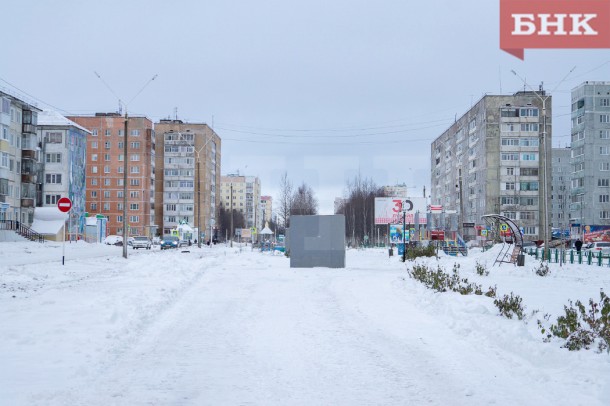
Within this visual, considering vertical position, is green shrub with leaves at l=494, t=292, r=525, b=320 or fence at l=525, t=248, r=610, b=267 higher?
green shrub with leaves at l=494, t=292, r=525, b=320

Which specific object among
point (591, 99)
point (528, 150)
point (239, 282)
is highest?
point (591, 99)

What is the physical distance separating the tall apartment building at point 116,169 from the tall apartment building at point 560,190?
8922cm

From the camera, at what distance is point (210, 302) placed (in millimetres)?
14555

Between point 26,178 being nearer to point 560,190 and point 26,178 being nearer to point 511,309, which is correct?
point 511,309

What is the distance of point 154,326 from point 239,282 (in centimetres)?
999

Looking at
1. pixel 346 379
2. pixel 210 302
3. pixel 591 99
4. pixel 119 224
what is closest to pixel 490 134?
pixel 591 99

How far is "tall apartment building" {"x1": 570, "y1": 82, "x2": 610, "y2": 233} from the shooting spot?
289 ft

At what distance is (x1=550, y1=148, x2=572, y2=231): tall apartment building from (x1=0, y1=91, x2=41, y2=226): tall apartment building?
110m

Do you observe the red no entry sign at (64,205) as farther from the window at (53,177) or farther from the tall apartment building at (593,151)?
the tall apartment building at (593,151)

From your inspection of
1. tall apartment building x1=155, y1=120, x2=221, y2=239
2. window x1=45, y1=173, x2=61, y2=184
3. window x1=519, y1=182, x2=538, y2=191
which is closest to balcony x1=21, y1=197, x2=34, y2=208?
window x1=45, y1=173, x2=61, y2=184

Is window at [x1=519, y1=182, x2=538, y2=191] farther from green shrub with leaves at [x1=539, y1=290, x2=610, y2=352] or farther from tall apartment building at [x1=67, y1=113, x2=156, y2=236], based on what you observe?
green shrub with leaves at [x1=539, y1=290, x2=610, y2=352]

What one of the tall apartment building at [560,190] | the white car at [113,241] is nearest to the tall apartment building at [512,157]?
the tall apartment building at [560,190]

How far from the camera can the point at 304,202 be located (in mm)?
88625

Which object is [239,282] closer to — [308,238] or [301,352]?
[308,238]
